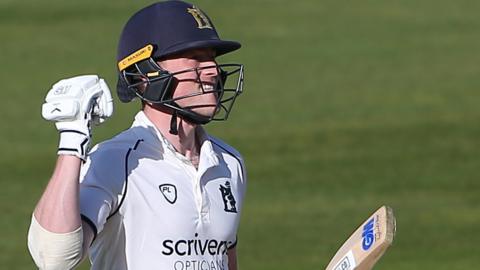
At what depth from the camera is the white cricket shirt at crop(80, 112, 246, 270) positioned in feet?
15.2

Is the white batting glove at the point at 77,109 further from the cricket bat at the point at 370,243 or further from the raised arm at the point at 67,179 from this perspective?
the cricket bat at the point at 370,243

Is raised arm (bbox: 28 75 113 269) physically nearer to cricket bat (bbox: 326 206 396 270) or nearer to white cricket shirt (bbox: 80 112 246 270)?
white cricket shirt (bbox: 80 112 246 270)

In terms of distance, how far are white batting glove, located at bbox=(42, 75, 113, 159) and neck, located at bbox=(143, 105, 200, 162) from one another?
55 cm

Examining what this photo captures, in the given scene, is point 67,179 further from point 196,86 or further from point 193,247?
point 196,86

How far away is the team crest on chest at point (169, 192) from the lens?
4.74 metres

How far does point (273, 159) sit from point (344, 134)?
4.17 ft

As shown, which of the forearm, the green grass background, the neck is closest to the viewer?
the forearm

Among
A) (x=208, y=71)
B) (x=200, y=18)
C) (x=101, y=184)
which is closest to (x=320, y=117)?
(x=200, y=18)

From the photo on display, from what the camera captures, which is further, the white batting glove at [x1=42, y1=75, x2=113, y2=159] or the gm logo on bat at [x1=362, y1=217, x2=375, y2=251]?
the gm logo on bat at [x1=362, y1=217, x2=375, y2=251]

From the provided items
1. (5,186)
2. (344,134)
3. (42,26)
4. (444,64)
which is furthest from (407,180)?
(42,26)

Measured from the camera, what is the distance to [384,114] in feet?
50.0

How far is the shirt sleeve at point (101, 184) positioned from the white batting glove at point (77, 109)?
22 cm

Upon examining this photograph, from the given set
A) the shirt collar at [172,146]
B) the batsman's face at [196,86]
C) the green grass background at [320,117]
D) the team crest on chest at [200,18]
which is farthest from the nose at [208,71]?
the green grass background at [320,117]

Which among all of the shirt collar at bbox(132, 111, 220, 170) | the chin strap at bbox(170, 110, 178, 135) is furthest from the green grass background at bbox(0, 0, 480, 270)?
the chin strap at bbox(170, 110, 178, 135)
